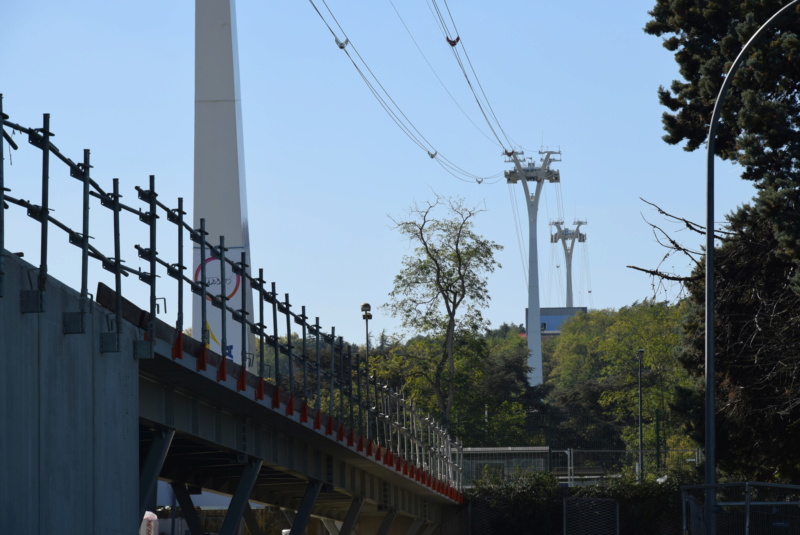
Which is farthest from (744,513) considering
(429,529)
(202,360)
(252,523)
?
(429,529)

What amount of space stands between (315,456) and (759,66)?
1204cm

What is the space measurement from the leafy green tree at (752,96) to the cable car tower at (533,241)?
7336cm

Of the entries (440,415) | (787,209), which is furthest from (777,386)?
(440,415)

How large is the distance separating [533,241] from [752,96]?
82.6m

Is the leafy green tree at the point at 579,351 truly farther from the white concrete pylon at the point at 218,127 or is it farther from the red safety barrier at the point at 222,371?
the red safety barrier at the point at 222,371

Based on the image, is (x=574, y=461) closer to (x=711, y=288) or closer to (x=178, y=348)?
(x=711, y=288)

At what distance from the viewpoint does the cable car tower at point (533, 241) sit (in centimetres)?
10719

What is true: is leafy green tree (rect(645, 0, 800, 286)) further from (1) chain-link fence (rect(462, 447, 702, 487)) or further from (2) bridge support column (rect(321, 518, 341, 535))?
(1) chain-link fence (rect(462, 447, 702, 487))

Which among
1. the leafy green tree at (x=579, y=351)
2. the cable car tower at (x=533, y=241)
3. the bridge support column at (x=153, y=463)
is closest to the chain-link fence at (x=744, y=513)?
the bridge support column at (x=153, y=463)

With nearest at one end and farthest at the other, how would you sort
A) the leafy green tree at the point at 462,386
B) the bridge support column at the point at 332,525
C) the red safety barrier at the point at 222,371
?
the red safety barrier at the point at 222,371 → the bridge support column at the point at 332,525 → the leafy green tree at the point at 462,386

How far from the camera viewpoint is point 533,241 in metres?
108

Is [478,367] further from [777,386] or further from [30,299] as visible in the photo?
[30,299]

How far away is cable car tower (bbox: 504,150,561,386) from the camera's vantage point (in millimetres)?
107188

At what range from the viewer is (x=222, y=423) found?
17.8 m
